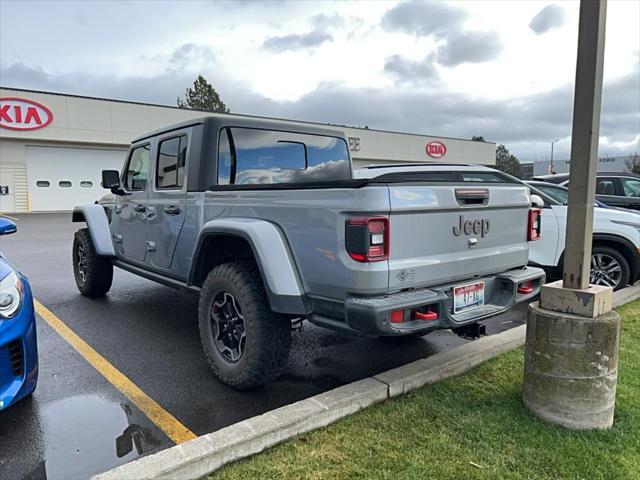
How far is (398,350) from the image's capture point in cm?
446

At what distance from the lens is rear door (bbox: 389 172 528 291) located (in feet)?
9.48

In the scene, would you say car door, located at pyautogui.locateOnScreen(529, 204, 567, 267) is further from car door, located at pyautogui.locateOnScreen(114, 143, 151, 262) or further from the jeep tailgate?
car door, located at pyautogui.locateOnScreen(114, 143, 151, 262)

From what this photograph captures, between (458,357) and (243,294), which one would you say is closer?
(243,294)

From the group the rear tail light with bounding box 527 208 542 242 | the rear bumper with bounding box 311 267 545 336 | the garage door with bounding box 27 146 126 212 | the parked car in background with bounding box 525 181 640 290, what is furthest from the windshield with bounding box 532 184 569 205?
the garage door with bounding box 27 146 126 212

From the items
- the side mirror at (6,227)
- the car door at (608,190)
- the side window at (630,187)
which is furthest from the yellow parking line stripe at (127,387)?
the side window at (630,187)

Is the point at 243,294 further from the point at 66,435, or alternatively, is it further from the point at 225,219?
the point at 66,435

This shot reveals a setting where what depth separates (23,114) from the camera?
2211 cm

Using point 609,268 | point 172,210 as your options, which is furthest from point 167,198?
point 609,268

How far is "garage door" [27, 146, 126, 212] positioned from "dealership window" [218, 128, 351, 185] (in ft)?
72.6

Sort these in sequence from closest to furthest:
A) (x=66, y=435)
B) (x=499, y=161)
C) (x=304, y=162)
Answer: (x=66, y=435)
(x=304, y=162)
(x=499, y=161)

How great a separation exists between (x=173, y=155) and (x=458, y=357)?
311cm

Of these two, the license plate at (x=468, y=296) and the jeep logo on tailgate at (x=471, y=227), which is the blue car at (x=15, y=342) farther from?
the jeep logo on tailgate at (x=471, y=227)

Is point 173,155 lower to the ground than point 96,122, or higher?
lower

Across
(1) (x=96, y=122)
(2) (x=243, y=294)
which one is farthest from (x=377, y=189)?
(1) (x=96, y=122)
